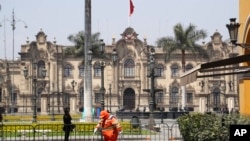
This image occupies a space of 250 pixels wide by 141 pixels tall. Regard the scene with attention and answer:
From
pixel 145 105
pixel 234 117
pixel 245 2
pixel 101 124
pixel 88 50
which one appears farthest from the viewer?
pixel 145 105

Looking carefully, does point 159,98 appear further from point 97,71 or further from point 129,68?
point 97,71

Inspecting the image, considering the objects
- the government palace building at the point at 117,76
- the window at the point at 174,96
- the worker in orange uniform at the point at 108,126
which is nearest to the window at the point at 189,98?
the government palace building at the point at 117,76

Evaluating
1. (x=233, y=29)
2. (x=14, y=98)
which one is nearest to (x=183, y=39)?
(x=14, y=98)

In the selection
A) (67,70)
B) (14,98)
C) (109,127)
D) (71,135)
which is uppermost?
(67,70)

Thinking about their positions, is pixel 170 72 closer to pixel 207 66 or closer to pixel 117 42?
pixel 117 42

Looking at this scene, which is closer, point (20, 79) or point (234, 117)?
point (234, 117)

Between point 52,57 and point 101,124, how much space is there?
4952 cm

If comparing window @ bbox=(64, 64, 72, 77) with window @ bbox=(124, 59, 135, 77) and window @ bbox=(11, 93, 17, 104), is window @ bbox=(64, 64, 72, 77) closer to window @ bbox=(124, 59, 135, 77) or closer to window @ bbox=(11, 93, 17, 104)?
window @ bbox=(11, 93, 17, 104)

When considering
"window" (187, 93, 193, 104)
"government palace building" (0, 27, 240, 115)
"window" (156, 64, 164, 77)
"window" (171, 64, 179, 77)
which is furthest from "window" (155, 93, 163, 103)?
"window" (187, 93, 193, 104)

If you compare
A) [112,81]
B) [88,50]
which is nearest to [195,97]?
[112,81]

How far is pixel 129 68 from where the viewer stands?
65.1 metres

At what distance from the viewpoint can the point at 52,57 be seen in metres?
64.0

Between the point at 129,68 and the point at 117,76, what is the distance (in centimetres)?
176

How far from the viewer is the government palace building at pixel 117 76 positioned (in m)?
63.4
